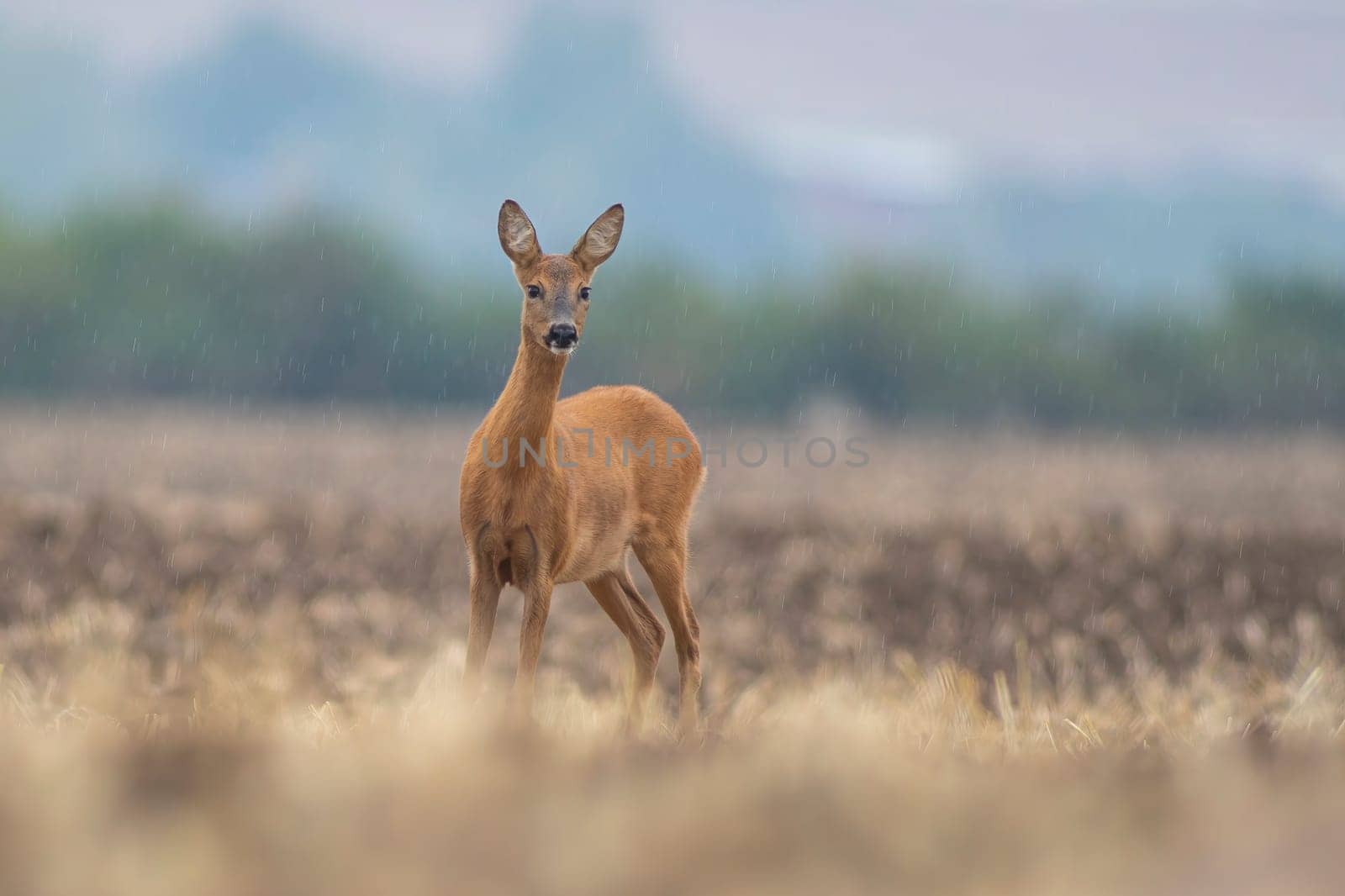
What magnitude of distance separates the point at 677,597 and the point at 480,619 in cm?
175

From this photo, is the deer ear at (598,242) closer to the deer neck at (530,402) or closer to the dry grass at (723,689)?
the deer neck at (530,402)

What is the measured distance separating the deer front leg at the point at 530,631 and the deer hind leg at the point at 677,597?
54.7 inches

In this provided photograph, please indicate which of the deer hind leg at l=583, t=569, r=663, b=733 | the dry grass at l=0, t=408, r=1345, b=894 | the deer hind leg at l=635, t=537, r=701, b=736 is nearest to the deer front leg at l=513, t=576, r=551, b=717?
the dry grass at l=0, t=408, r=1345, b=894

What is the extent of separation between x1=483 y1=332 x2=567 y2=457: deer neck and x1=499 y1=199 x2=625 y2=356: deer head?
7 centimetres

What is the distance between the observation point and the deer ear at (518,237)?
20.6 ft

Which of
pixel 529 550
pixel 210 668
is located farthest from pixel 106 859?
pixel 529 550

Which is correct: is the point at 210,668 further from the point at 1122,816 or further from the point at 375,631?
the point at 375,631

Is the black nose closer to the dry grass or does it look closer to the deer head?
the deer head

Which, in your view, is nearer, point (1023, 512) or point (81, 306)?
point (1023, 512)

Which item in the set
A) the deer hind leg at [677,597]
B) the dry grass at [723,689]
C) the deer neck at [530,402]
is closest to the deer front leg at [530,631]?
the dry grass at [723,689]

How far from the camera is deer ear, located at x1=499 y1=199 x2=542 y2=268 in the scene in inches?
247

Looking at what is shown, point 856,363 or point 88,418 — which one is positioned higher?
point 856,363

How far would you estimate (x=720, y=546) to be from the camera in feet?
48.9

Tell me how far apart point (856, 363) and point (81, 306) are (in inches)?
1072
